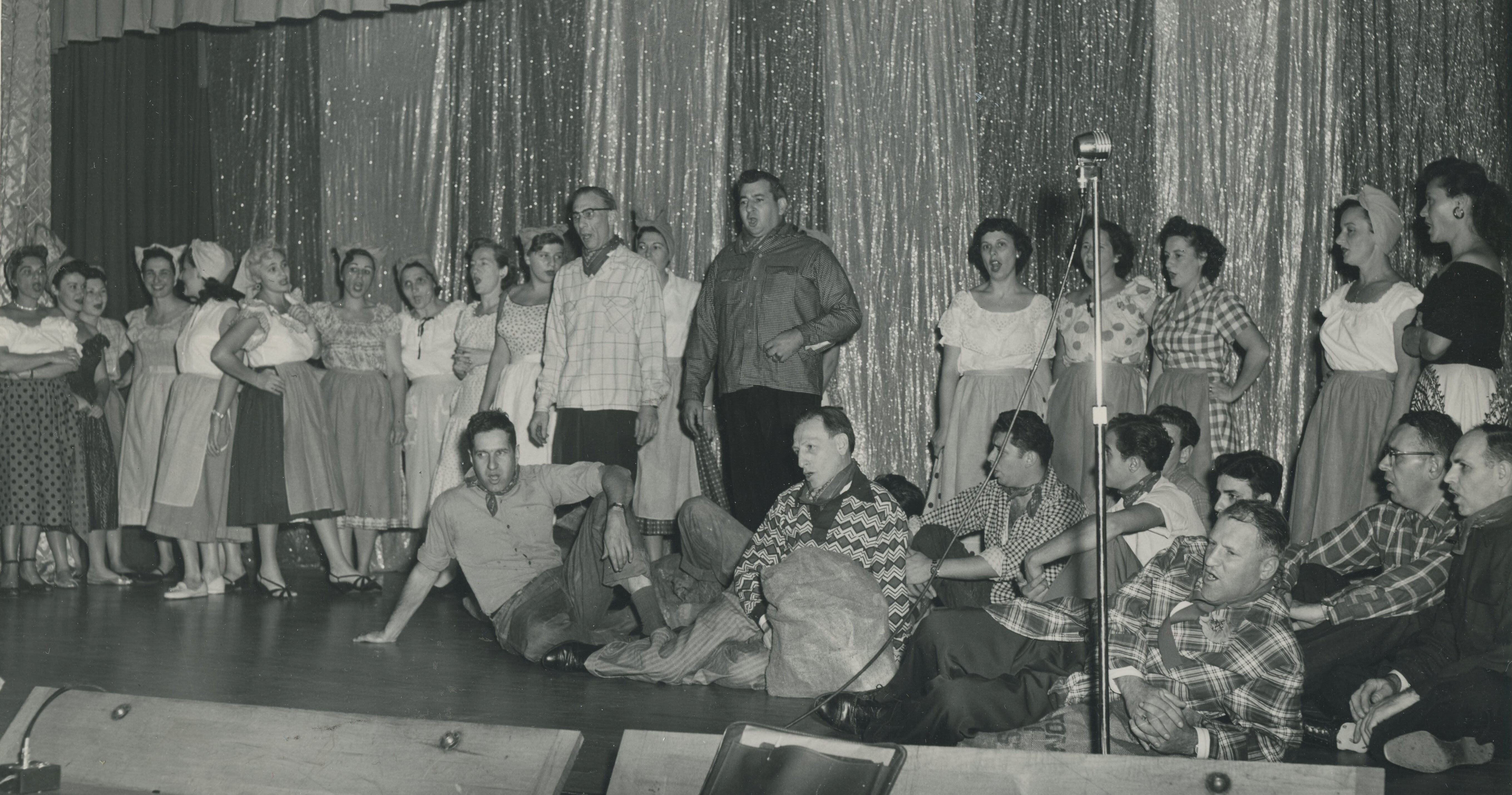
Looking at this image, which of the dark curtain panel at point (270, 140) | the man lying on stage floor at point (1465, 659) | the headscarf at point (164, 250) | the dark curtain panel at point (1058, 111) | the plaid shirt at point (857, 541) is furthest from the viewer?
the dark curtain panel at point (270, 140)

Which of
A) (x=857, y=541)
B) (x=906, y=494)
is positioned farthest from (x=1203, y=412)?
(x=857, y=541)

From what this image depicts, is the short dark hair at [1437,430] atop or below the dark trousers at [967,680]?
atop

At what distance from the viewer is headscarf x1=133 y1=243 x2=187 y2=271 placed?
21.4 feet

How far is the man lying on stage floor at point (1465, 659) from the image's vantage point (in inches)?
122

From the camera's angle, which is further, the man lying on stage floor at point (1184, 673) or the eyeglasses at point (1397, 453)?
the eyeglasses at point (1397, 453)

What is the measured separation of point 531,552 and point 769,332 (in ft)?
3.68

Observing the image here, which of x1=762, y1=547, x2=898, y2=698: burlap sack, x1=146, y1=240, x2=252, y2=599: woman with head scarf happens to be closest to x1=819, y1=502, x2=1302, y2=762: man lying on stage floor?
x1=762, y1=547, x2=898, y2=698: burlap sack

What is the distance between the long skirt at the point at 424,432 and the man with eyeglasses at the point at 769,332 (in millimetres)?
1758

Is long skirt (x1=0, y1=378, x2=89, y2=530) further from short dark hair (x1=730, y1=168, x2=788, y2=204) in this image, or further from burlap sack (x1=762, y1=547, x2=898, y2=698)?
burlap sack (x1=762, y1=547, x2=898, y2=698)

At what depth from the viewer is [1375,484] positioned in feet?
15.5

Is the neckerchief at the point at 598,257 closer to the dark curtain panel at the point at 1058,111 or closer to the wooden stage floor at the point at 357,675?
the wooden stage floor at the point at 357,675

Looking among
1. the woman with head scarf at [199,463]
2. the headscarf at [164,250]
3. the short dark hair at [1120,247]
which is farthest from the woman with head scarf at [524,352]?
the short dark hair at [1120,247]

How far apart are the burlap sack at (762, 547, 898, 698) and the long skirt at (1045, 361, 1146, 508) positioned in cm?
162

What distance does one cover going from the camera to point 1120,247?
5359 millimetres
